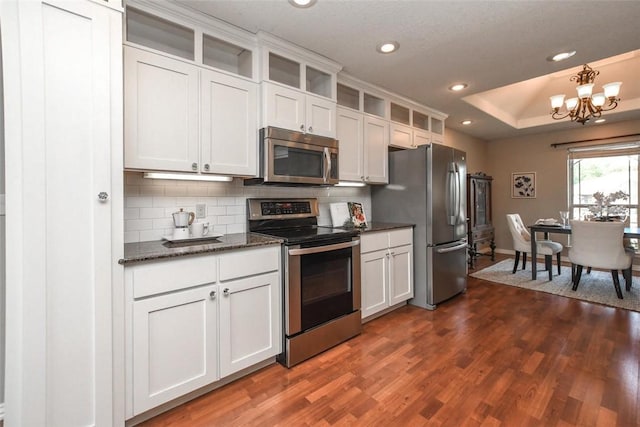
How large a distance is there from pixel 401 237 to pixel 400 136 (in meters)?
1.29

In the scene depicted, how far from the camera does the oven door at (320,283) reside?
84.0 inches

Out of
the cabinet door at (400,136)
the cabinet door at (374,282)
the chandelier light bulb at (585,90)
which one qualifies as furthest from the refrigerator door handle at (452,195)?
the chandelier light bulb at (585,90)

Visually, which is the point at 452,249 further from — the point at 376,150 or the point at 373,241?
the point at 376,150

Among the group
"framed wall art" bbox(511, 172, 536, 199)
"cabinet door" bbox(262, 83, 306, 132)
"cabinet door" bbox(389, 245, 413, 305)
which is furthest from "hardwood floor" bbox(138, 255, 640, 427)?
"framed wall art" bbox(511, 172, 536, 199)

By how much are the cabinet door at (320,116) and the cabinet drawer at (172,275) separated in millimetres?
1411

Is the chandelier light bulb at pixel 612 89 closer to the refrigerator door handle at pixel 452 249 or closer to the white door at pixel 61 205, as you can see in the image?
the refrigerator door handle at pixel 452 249

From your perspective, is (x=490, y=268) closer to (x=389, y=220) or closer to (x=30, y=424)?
(x=389, y=220)

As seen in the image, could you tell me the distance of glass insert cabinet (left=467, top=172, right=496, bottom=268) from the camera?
5.20 metres

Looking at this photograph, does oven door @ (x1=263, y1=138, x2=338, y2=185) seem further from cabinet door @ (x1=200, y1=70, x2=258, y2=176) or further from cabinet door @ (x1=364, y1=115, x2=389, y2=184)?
cabinet door @ (x1=364, y1=115, x2=389, y2=184)

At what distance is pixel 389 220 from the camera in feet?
11.7

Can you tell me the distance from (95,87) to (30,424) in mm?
1543

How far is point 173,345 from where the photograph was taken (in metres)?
1.68

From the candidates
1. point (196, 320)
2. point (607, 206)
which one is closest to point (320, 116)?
point (196, 320)

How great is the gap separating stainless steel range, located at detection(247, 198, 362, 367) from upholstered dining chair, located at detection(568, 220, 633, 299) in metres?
3.04
